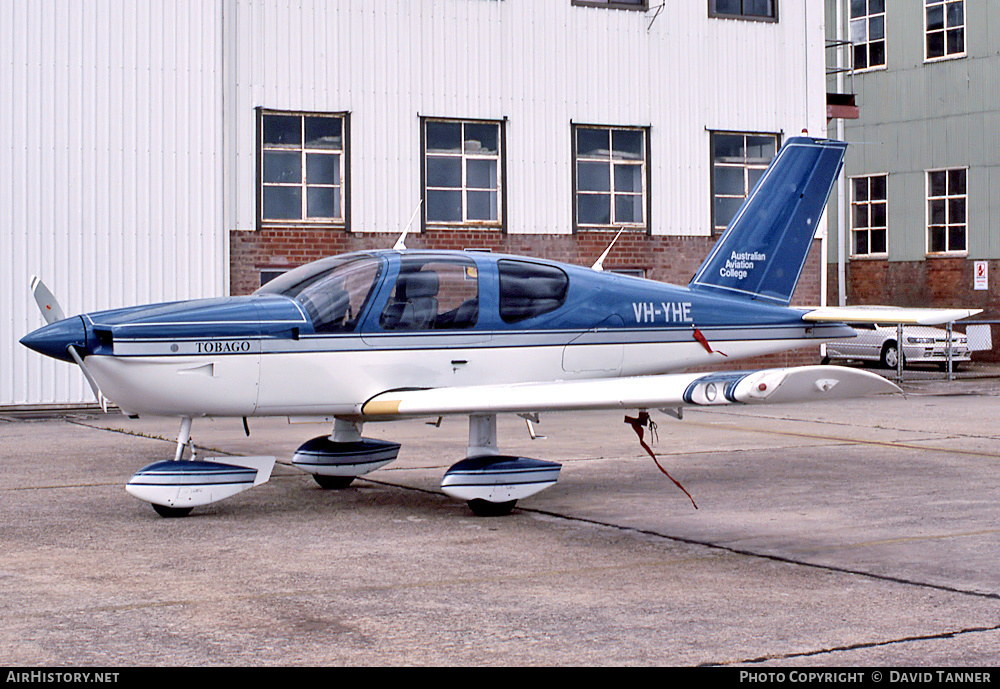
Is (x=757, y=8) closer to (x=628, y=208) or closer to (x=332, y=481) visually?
(x=628, y=208)

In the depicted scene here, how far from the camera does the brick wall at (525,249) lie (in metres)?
20.1

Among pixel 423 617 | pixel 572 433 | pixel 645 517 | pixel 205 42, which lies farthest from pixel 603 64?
pixel 423 617

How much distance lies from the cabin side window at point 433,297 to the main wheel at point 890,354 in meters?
20.5

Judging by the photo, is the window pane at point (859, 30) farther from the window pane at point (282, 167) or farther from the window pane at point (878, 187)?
the window pane at point (282, 167)

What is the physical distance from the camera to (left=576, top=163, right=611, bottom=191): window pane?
22.1 meters

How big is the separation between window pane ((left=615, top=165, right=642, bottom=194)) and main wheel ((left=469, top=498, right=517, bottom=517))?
46.7 feet

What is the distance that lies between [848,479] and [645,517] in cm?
259

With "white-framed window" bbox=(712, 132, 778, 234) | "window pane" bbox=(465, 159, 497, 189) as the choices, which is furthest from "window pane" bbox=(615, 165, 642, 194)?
"window pane" bbox=(465, 159, 497, 189)

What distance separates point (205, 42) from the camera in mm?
19438

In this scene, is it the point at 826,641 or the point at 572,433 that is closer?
the point at 826,641

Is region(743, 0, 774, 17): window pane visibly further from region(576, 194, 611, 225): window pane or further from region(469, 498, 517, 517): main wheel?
region(469, 498, 517, 517): main wheel

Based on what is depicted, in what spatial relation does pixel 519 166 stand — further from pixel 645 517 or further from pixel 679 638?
pixel 679 638

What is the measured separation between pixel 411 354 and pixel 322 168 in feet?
38.9

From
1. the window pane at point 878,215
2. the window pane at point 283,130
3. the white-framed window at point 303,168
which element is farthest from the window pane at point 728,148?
the window pane at point 878,215
